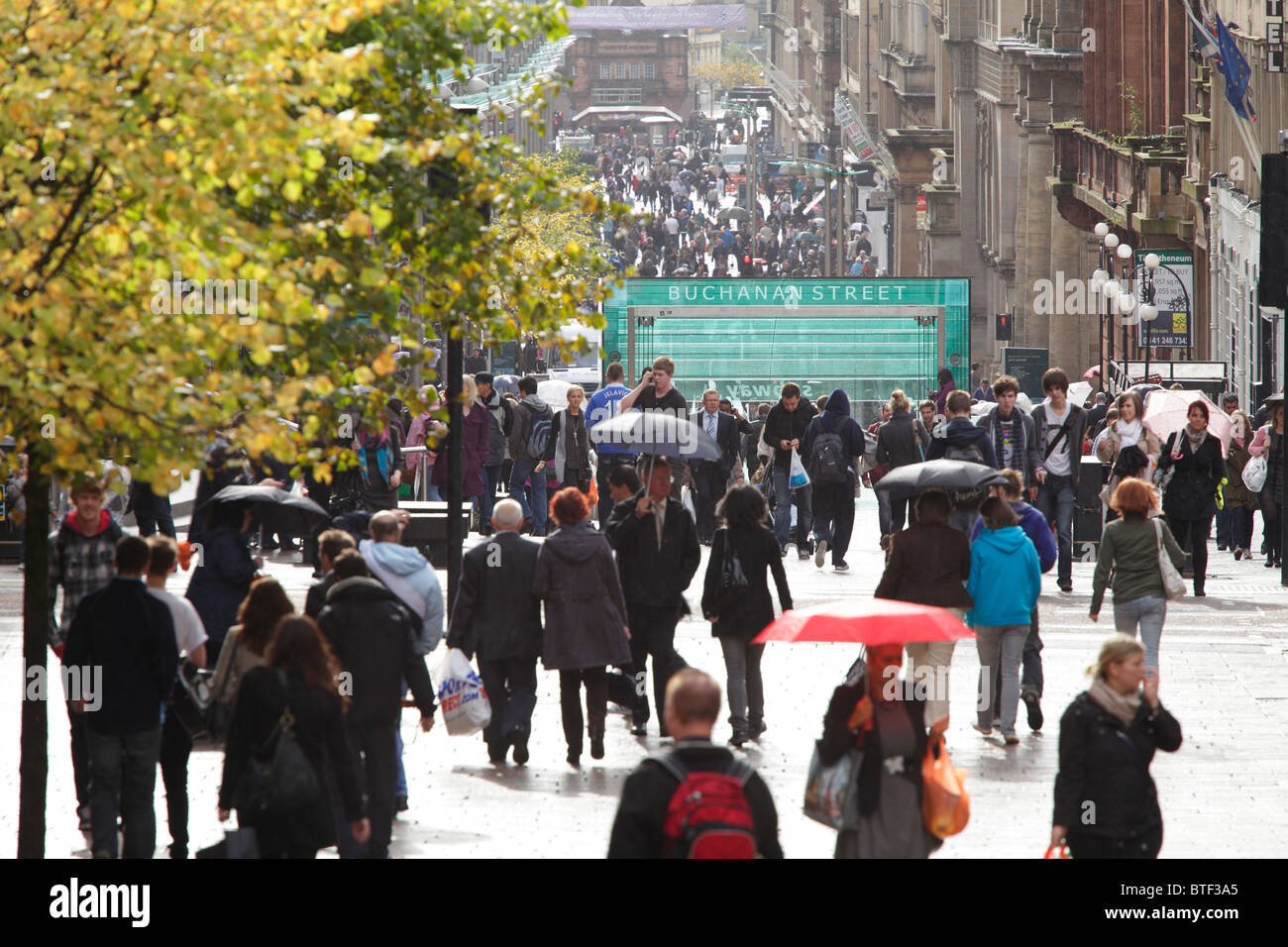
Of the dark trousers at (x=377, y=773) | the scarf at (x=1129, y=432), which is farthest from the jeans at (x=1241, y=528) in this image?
the dark trousers at (x=377, y=773)

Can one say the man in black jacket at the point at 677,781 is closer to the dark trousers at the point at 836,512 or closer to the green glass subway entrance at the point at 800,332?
the dark trousers at the point at 836,512

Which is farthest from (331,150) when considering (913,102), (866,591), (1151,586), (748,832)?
(913,102)

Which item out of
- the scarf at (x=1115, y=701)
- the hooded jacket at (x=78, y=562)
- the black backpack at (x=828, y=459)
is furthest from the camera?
the black backpack at (x=828, y=459)

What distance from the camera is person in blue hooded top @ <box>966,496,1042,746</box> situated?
1271 cm

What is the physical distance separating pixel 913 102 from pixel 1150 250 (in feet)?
137

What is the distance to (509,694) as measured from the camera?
12523 mm

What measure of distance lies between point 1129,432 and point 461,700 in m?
9.23

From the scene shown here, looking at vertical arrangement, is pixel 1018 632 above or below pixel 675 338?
below

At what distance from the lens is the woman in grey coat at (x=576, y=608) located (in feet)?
40.4

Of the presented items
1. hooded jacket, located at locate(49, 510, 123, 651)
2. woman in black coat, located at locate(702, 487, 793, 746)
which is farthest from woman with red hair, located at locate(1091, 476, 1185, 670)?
hooded jacket, located at locate(49, 510, 123, 651)

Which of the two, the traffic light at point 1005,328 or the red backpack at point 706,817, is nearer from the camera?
the red backpack at point 706,817

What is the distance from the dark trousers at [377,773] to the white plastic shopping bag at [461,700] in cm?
128

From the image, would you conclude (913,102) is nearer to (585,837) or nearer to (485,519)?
(485,519)

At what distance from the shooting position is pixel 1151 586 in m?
12.9
